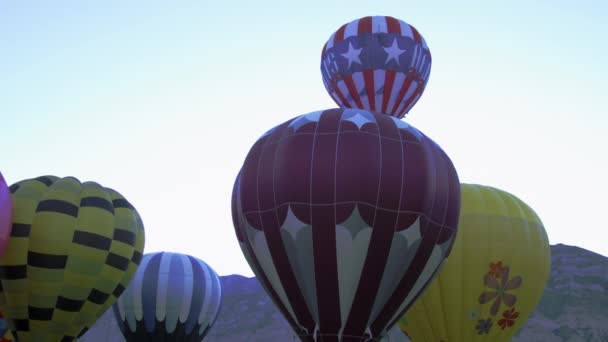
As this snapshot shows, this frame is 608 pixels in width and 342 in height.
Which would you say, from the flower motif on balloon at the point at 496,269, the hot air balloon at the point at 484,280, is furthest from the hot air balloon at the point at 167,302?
the flower motif on balloon at the point at 496,269

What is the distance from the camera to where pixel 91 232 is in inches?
634

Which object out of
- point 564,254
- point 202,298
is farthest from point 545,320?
point 202,298

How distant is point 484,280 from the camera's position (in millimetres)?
15797

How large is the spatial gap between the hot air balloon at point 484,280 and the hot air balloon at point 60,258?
24.8ft

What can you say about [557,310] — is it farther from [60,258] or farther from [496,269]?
[60,258]

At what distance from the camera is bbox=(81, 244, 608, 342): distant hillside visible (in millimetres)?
A: 59656

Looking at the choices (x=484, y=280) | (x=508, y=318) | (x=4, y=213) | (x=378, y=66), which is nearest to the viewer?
(x=4, y=213)

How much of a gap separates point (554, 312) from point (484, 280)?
174 feet

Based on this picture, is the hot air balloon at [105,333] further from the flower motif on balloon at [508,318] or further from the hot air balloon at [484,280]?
the flower motif on balloon at [508,318]

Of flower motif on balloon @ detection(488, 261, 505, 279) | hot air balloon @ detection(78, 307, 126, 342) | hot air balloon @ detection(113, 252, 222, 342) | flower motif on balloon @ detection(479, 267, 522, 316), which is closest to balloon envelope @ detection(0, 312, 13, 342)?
hot air balloon @ detection(113, 252, 222, 342)

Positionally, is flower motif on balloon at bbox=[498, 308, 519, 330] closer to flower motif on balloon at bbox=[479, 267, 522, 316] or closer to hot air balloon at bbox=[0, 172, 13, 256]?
flower motif on balloon at bbox=[479, 267, 522, 316]

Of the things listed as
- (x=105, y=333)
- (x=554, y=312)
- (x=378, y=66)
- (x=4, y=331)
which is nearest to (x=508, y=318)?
(x=378, y=66)

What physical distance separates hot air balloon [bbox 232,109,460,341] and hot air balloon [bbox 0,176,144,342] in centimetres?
513

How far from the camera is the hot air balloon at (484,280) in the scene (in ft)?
51.7
